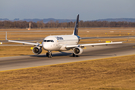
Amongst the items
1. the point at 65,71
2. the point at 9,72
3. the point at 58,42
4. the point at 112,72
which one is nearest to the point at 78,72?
the point at 65,71

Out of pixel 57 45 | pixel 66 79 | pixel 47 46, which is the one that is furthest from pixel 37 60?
pixel 66 79

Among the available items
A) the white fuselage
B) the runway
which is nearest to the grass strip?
the runway

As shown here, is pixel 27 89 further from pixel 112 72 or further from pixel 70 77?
pixel 112 72

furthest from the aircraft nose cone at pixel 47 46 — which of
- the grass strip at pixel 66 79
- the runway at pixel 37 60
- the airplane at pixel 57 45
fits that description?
the grass strip at pixel 66 79

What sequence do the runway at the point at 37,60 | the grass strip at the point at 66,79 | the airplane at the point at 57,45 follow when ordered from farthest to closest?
the airplane at the point at 57,45
the runway at the point at 37,60
the grass strip at the point at 66,79

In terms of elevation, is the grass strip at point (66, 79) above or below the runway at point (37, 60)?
above

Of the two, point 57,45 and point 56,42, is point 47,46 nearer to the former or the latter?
point 56,42

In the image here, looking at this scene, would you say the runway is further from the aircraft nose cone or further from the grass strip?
the grass strip

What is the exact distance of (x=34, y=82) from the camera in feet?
80.9

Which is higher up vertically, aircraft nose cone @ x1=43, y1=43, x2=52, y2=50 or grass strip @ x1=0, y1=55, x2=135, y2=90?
aircraft nose cone @ x1=43, y1=43, x2=52, y2=50

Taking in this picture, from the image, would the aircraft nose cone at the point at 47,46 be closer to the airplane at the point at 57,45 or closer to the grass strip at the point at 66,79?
the airplane at the point at 57,45

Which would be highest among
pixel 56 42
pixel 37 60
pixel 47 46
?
pixel 56 42

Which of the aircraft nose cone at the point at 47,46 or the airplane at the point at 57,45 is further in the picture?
the airplane at the point at 57,45

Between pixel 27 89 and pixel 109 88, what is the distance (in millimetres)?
7183
